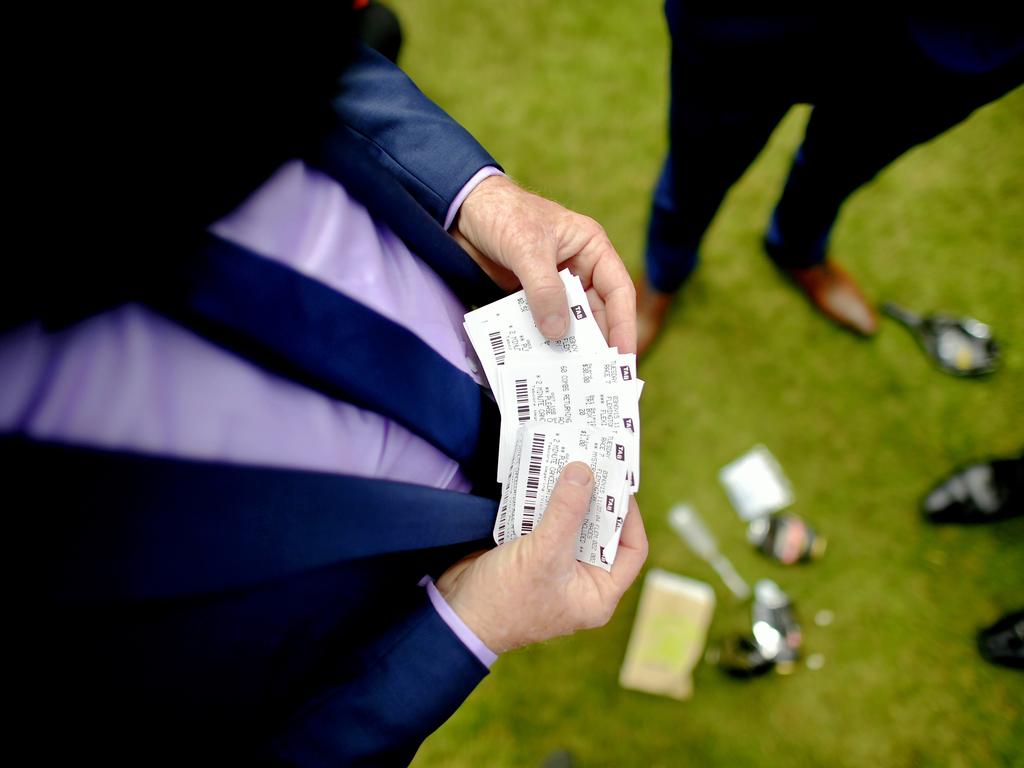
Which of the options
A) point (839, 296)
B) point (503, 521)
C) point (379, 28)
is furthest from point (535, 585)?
point (839, 296)

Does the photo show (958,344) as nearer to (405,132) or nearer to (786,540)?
(786,540)

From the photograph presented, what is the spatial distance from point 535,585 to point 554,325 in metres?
0.40

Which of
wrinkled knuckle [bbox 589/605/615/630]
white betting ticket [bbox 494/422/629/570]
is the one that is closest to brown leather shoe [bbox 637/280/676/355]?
white betting ticket [bbox 494/422/629/570]

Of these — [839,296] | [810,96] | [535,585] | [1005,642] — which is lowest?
[1005,642]

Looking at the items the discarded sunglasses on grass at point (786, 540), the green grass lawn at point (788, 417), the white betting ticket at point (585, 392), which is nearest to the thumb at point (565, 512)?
the white betting ticket at point (585, 392)

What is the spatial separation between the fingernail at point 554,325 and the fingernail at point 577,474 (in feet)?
0.70

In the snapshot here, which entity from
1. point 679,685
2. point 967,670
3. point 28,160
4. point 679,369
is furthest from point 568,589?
point 967,670

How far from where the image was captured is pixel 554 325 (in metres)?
0.89

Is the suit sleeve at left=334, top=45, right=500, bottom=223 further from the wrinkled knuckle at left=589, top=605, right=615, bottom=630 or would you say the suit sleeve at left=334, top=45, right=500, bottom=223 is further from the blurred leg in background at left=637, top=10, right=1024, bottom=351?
the wrinkled knuckle at left=589, top=605, right=615, bottom=630

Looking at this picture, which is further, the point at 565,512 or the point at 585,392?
the point at 585,392

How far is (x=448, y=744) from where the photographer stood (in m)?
1.70

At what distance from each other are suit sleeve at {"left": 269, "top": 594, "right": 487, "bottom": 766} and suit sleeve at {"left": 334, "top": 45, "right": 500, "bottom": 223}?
0.65 meters

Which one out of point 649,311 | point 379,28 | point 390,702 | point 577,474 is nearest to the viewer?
point 390,702

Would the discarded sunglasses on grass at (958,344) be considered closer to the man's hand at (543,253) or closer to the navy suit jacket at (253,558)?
the man's hand at (543,253)
